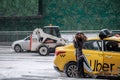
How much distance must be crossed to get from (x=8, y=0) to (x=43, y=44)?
1654 cm

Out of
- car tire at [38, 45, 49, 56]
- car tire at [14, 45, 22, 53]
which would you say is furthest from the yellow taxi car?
car tire at [14, 45, 22, 53]

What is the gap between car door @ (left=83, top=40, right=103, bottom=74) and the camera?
14984 millimetres

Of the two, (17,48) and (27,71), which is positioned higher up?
(17,48)

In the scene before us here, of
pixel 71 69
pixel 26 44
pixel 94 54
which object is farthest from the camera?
A: pixel 26 44

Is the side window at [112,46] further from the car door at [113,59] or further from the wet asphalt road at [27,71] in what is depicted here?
the wet asphalt road at [27,71]

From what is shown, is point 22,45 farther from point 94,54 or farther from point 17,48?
point 94,54

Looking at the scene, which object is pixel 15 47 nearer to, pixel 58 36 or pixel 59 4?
pixel 58 36

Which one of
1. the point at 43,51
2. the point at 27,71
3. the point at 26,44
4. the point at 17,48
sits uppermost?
the point at 26,44

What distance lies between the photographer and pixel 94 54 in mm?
15141

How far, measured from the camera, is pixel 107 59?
1488 centimetres

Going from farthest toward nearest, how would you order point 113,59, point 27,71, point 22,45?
point 22,45, point 27,71, point 113,59

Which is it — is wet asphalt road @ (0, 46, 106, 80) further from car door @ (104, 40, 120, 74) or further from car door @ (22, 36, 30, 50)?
car door @ (22, 36, 30, 50)

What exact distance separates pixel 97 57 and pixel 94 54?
175 mm

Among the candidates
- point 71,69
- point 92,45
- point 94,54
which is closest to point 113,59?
point 94,54
